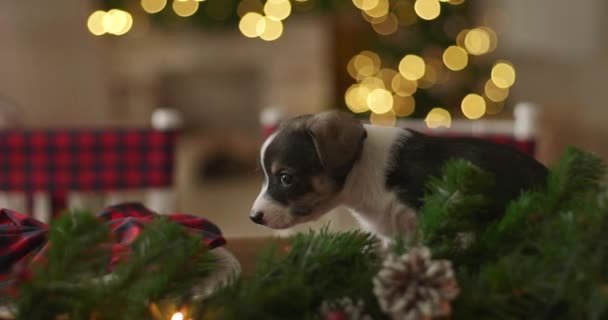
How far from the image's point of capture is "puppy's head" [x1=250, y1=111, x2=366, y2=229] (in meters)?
0.70

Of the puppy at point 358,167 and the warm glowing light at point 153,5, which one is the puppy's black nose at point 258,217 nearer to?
the puppy at point 358,167

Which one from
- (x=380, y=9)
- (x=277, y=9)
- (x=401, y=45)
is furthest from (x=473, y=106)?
(x=277, y=9)

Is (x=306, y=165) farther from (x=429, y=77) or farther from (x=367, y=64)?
(x=367, y=64)

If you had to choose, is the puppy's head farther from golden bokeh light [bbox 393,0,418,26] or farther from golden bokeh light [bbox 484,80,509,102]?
golden bokeh light [bbox 484,80,509,102]

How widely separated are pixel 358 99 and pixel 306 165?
12.2 feet

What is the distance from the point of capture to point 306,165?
719 mm

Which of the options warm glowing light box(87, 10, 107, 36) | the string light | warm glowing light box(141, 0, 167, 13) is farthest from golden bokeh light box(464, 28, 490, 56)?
warm glowing light box(87, 10, 107, 36)

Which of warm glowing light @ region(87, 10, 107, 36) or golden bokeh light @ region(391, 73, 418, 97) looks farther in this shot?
warm glowing light @ region(87, 10, 107, 36)

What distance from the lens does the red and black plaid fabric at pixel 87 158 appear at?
1.59 m

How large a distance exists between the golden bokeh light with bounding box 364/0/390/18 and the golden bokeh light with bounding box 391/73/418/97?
1.44 feet

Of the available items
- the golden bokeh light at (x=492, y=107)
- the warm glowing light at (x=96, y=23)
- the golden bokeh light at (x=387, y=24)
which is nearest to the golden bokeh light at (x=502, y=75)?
the golden bokeh light at (x=492, y=107)

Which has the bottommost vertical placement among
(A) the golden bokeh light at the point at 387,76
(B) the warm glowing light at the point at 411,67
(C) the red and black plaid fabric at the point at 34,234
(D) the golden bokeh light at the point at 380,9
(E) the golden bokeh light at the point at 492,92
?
(E) the golden bokeh light at the point at 492,92

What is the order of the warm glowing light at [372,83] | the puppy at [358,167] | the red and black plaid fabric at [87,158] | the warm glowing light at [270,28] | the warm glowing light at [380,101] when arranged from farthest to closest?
the warm glowing light at [270,28]
the warm glowing light at [372,83]
the warm glowing light at [380,101]
the red and black plaid fabric at [87,158]
the puppy at [358,167]

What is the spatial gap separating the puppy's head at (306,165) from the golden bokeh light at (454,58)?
3711 mm
